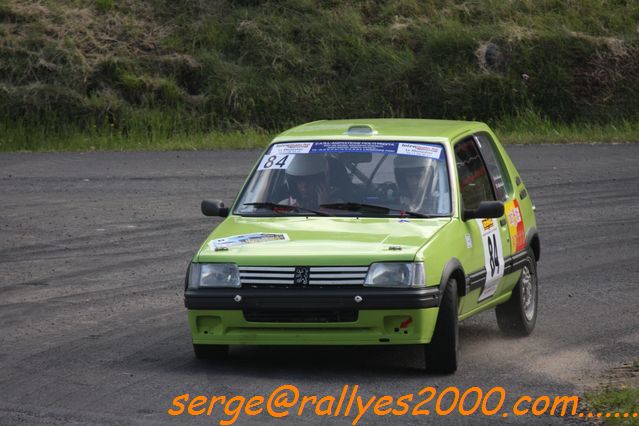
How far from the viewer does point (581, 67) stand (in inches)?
1084

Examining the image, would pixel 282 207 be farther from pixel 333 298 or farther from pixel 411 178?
pixel 333 298

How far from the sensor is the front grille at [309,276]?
8445 millimetres

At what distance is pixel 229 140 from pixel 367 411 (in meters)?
17.6

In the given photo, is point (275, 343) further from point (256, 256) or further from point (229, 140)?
point (229, 140)

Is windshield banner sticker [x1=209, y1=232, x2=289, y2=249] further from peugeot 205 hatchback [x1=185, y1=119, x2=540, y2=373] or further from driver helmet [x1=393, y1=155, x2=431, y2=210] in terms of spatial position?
driver helmet [x1=393, y1=155, x2=431, y2=210]

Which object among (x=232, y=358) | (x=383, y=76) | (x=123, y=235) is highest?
(x=232, y=358)

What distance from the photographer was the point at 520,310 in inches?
404

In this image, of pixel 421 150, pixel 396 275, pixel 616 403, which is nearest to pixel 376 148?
pixel 421 150

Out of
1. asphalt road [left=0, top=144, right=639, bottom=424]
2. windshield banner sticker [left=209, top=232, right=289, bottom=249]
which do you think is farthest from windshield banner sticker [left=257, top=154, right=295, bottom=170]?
asphalt road [left=0, top=144, right=639, bottom=424]

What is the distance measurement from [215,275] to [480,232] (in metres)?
1.97

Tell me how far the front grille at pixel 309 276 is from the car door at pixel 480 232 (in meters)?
0.97

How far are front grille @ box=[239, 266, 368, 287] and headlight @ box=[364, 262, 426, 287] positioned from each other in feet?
0.18

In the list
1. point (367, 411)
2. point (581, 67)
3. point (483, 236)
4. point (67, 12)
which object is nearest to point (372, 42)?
point (581, 67)

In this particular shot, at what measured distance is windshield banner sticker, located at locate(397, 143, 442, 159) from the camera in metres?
9.70
